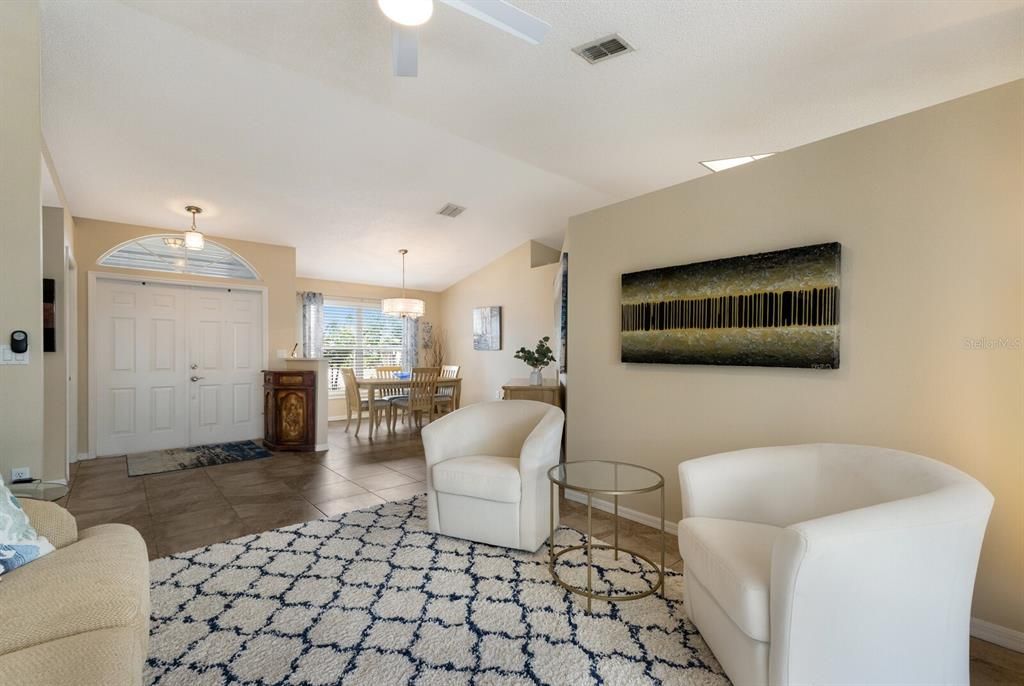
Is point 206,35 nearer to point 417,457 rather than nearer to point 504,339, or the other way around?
point 417,457

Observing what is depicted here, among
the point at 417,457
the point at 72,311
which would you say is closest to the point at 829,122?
the point at 417,457

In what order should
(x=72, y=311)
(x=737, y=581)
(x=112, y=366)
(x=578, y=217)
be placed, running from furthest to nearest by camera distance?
(x=112, y=366) → (x=72, y=311) → (x=578, y=217) → (x=737, y=581)

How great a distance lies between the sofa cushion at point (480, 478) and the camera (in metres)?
2.58

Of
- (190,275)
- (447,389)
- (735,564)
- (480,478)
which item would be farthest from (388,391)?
(735,564)

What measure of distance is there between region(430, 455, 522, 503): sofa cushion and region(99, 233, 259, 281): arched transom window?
3903mm

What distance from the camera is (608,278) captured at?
3.47 metres

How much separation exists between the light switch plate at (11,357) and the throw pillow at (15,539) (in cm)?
106

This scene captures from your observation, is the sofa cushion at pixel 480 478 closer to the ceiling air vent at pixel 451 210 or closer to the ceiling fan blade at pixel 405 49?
the ceiling fan blade at pixel 405 49

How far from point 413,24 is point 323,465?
409 centimetres

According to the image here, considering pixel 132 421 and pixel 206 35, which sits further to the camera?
pixel 132 421

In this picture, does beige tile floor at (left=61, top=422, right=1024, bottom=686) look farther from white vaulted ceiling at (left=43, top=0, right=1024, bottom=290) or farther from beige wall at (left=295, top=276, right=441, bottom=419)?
white vaulted ceiling at (left=43, top=0, right=1024, bottom=290)

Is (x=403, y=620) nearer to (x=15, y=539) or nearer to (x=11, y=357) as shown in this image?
(x=15, y=539)

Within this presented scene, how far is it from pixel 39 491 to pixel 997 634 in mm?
3977

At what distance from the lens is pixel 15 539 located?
4.89 feet
